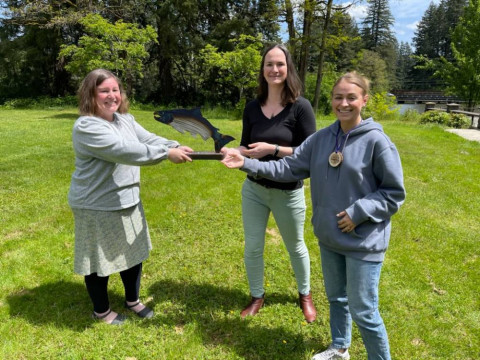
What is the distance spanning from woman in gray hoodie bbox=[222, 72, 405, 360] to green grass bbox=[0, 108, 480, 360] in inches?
34.4

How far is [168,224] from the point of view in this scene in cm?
473

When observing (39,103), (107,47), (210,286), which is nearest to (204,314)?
(210,286)

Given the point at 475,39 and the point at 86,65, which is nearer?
the point at 86,65

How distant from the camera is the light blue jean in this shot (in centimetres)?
254

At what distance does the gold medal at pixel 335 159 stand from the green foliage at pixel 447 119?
576 inches

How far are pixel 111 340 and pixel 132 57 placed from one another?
52.2ft

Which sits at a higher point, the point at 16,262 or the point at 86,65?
the point at 86,65

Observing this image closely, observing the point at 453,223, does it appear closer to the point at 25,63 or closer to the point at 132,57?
the point at 132,57

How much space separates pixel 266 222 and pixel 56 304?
79.4 inches

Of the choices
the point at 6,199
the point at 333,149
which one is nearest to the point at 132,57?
the point at 6,199

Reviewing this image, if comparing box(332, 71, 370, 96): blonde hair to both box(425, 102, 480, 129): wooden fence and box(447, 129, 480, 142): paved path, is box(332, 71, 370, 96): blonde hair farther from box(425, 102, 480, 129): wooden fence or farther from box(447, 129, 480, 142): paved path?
box(425, 102, 480, 129): wooden fence

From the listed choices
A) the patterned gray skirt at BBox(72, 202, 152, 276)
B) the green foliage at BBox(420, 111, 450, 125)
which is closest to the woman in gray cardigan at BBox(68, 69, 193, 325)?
the patterned gray skirt at BBox(72, 202, 152, 276)

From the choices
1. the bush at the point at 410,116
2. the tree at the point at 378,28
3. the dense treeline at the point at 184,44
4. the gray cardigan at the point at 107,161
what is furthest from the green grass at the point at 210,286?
the tree at the point at 378,28

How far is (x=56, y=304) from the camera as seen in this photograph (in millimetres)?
3010
